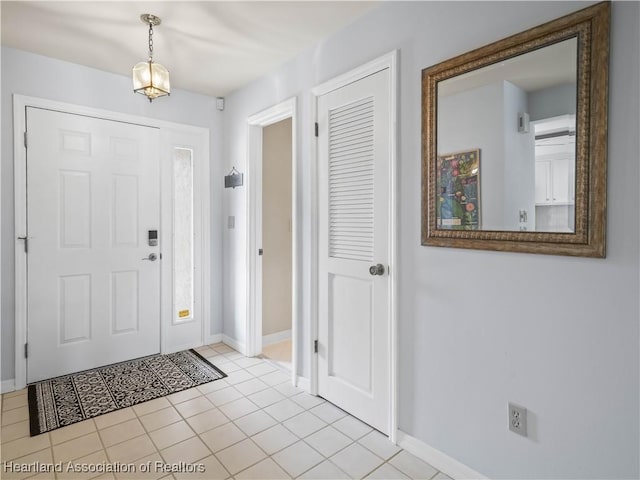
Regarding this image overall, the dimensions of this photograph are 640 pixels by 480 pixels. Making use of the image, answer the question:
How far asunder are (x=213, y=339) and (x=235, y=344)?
320mm

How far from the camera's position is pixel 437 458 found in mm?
1830

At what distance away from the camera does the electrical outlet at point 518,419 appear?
1519 millimetres

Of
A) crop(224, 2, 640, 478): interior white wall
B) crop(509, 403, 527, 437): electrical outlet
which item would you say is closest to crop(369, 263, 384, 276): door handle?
crop(224, 2, 640, 478): interior white wall

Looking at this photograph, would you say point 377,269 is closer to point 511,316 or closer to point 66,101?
point 511,316

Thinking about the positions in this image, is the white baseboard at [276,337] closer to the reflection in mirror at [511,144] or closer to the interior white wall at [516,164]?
the reflection in mirror at [511,144]

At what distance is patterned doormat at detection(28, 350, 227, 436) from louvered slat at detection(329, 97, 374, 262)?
5.21 ft

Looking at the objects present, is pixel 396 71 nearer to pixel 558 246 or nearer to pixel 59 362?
pixel 558 246

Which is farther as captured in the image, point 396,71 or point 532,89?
point 396,71

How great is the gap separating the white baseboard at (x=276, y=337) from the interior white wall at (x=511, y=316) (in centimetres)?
195

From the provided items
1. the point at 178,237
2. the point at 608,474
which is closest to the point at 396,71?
the point at 608,474

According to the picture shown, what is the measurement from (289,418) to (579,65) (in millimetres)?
2349

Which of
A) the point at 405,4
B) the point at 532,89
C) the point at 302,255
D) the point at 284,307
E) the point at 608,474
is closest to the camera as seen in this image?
the point at 608,474

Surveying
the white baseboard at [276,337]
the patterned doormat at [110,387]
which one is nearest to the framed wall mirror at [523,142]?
the patterned doormat at [110,387]

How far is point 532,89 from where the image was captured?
1.45 m
